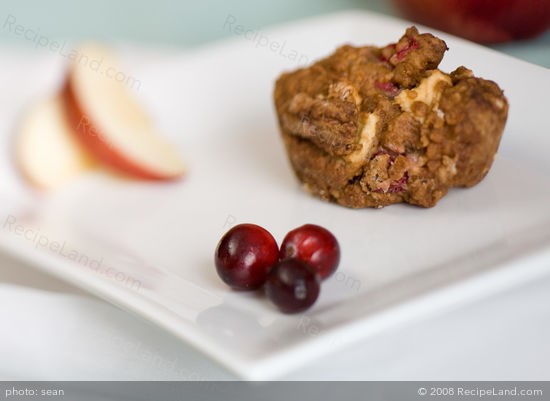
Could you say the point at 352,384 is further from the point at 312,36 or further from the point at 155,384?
the point at 312,36

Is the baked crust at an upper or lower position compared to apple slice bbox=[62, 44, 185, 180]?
upper

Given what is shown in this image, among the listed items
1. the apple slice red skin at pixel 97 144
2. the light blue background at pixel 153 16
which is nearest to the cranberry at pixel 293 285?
the apple slice red skin at pixel 97 144

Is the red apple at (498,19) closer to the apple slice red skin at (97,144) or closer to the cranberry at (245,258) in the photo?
the apple slice red skin at (97,144)

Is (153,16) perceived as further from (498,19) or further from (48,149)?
(498,19)

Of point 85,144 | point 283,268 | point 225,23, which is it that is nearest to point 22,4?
point 225,23

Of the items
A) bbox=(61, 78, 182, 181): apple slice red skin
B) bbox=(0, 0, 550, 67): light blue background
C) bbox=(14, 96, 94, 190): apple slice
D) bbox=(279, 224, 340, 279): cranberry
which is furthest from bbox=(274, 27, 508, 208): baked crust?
bbox=(0, 0, 550, 67): light blue background

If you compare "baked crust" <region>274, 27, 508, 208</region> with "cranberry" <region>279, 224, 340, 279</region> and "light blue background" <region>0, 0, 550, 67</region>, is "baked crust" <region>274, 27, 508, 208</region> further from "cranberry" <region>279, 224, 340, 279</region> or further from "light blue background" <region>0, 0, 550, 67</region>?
"light blue background" <region>0, 0, 550, 67</region>
